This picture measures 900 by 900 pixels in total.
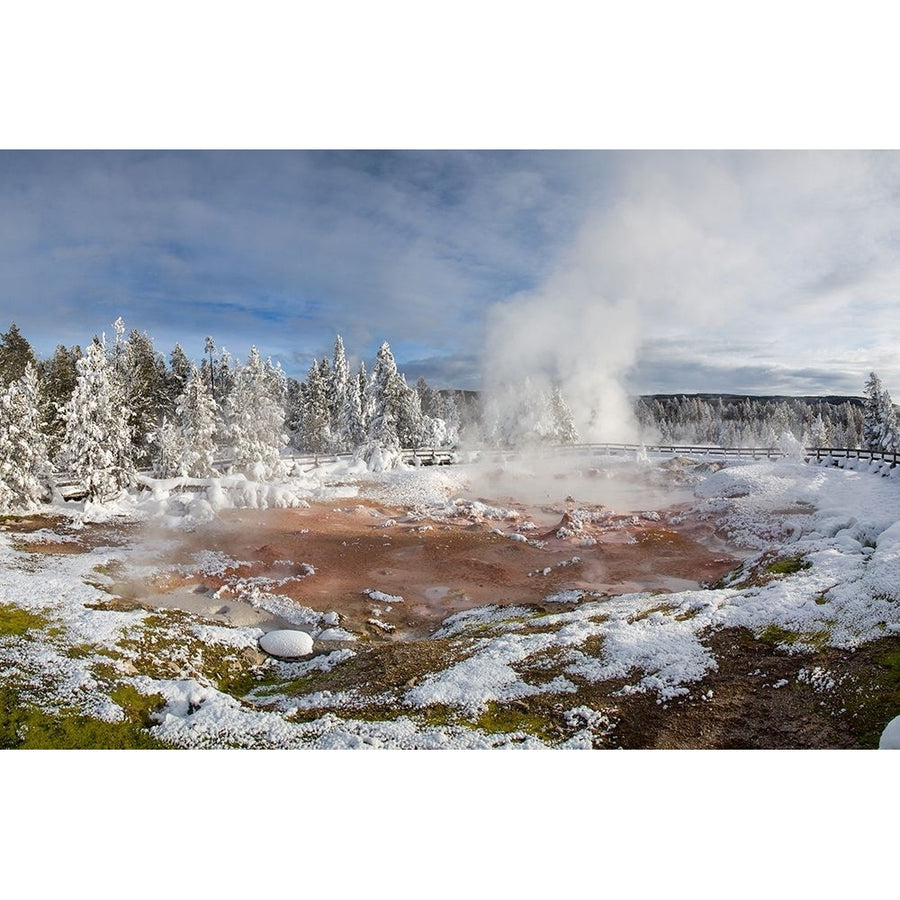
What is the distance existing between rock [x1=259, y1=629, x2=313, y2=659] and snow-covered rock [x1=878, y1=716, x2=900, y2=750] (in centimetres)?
887

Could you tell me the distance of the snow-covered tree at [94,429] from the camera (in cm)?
2425

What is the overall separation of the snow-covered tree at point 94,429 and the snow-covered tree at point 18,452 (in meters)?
1.31

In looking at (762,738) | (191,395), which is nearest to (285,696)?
(762,738)

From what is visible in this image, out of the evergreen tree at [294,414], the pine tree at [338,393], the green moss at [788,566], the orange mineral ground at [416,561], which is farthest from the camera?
the evergreen tree at [294,414]

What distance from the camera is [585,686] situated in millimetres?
7371

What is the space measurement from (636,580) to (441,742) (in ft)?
39.5

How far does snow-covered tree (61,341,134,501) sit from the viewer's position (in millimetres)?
24250

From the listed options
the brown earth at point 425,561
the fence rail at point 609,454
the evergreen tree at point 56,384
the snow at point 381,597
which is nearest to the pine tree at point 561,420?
the fence rail at point 609,454

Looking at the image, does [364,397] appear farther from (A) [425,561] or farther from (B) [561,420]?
(A) [425,561]

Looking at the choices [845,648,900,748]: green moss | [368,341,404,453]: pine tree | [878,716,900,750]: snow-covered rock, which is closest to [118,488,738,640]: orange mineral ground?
[845,648,900,748]: green moss

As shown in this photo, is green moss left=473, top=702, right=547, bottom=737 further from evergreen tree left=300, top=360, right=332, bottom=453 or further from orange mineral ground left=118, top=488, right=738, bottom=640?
evergreen tree left=300, top=360, right=332, bottom=453

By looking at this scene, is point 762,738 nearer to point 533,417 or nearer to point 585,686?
point 585,686

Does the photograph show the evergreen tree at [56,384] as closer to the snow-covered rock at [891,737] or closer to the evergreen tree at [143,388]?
the evergreen tree at [143,388]

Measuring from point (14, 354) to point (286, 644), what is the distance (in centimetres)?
3250
